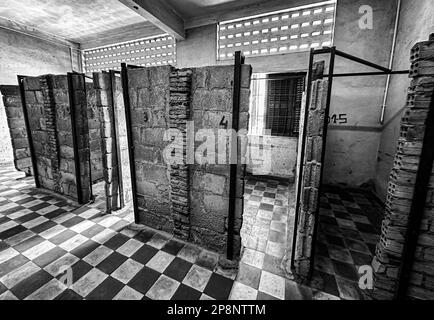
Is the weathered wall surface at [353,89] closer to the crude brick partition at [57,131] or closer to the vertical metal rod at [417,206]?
the vertical metal rod at [417,206]

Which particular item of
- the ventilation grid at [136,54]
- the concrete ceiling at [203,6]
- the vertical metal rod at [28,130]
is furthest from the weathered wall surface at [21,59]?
Answer: the concrete ceiling at [203,6]

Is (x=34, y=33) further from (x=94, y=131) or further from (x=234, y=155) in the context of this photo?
(x=234, y=155)

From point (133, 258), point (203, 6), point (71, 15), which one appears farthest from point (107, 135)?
point (71, 15)

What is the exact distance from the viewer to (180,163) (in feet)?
9.29

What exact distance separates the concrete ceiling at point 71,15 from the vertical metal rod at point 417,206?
22.0 feet

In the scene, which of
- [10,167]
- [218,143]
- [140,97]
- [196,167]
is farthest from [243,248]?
[10,167]

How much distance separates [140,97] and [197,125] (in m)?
1.15

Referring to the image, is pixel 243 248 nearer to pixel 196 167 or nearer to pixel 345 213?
pixel 196 167

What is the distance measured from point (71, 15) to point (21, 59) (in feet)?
9.65

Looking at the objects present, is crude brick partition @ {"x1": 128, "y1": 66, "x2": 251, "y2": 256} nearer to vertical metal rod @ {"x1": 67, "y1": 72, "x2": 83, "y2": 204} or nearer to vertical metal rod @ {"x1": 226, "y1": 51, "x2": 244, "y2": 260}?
vertical metal rod @ {"x1": 226, "y1": 51, "x2": 244, "y2": 260}

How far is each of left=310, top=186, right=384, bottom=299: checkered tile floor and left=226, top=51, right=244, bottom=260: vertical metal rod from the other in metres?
1.12

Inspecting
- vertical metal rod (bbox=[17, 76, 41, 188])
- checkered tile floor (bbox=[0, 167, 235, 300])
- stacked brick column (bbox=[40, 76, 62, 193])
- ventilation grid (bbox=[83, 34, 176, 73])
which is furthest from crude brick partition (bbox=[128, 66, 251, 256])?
ventilation grid (bbox=[83, 34, 176, 73])

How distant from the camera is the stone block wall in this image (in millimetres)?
5402

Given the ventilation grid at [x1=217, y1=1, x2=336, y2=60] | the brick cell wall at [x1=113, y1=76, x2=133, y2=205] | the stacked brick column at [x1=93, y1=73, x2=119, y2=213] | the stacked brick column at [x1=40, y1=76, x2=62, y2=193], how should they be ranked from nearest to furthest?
1. the stacked brick column at [x1=93, y1=73, x2=119, y2=213]
2. the brick cell wall at [x1=113, y1=76, x2=133, y2=205]
3. the stacked brick column at [x1=40, y1=76, x2=62, y2=193]
4. the ventilation grid at [x1=217, y1=1, x2=336, y2=60]
